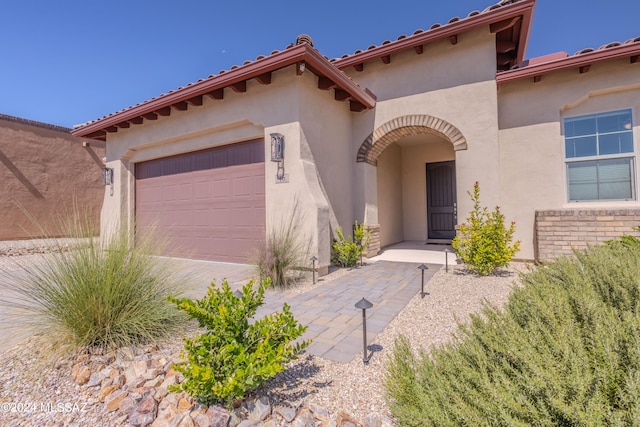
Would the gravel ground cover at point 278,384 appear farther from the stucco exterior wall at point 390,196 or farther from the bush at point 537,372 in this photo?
the stucco exterior wall at point 390,196

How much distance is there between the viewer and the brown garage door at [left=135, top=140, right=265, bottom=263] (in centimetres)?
688

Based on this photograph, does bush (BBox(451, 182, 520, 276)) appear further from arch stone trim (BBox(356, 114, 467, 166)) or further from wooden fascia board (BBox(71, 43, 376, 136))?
wooden fascia board (BBox(71, 43, 376, 136))

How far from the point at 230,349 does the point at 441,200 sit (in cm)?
938

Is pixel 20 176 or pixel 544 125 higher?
pixel 544 125

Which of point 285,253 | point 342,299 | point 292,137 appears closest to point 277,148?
point 292,137

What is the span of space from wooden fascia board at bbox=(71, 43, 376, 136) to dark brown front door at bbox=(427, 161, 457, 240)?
12.9ft

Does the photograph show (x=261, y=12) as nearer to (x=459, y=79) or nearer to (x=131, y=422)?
(x=459, y=79)

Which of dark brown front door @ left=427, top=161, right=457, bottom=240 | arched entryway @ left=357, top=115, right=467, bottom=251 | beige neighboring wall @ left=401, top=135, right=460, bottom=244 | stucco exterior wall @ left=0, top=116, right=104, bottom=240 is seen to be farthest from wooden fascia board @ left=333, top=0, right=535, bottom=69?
stucco exterior wall @ left=0, top=116, right=104, bottom=240

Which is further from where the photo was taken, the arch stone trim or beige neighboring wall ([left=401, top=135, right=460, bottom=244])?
beige neighboring wall ([left=401, top=135, right=460, bottom=244])

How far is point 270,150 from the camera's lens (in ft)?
20.2

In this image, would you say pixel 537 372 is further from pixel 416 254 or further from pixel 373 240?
pixel 416 254

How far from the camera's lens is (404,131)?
738cm

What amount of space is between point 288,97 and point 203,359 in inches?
203

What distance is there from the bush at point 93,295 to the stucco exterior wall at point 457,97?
532 centimetres
